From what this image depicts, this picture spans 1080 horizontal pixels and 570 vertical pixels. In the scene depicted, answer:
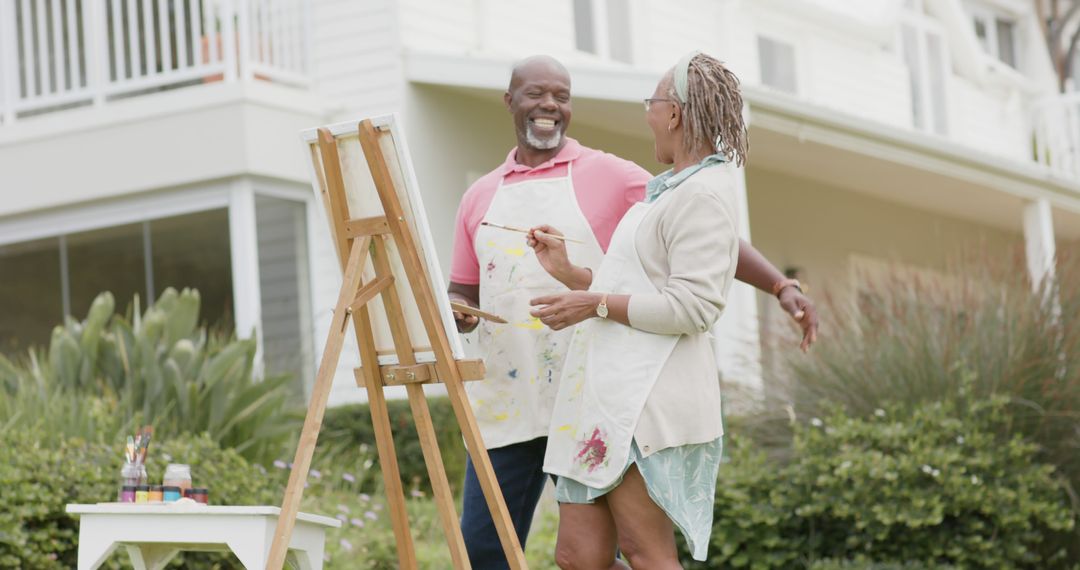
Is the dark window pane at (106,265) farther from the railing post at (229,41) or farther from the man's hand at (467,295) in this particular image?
the man's hand at (467,295)

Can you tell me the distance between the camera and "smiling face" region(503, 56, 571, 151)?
14.4 ft

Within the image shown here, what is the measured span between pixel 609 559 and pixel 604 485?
23cm

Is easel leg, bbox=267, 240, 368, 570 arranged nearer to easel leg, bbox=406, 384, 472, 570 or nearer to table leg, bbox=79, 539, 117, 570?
easel leg, bbox=406, 384, 472, 570

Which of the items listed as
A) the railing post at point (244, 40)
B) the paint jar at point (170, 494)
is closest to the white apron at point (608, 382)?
the paint jar at point (170, 494)

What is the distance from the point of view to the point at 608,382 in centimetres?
383

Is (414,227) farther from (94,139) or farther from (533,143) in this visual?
(94,139)

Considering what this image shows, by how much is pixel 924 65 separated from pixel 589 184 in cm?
1363

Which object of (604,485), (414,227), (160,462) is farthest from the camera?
(160,462)

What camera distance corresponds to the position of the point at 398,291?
4.25 m

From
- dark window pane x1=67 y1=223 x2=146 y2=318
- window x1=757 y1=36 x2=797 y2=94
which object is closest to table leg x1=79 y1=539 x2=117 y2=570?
dark window pane x1=67 y1=223 x2=146 y2=318

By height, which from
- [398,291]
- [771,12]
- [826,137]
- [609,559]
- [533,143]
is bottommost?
[609,559]

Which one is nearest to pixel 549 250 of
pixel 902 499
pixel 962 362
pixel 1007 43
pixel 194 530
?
pixel 194 530

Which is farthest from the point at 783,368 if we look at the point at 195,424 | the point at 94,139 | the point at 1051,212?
the point at 1051,212

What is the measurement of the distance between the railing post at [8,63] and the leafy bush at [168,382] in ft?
10.5
